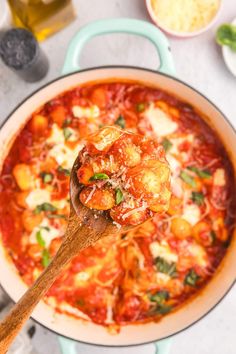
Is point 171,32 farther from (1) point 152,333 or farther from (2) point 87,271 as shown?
(1) point 152,333

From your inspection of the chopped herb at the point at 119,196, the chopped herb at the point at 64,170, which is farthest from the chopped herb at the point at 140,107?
the chopped herb at the point at 119,196

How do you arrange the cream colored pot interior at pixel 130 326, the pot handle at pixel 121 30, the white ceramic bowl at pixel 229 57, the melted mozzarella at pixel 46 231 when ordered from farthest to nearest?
1. the white ceramic bowl at pixel 229 57
2. the melted mozzarella at pixel 46 231
3. the cream colored pot interior at pixel 130 326
4. the pot handle at pixel 121 30

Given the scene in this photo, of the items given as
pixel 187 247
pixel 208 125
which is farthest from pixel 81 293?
pixel 208 125

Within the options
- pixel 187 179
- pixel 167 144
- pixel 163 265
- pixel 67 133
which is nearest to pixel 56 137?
pixel 67 133

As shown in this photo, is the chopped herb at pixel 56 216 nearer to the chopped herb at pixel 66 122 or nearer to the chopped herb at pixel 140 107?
the chopped herb at pixel 66 122

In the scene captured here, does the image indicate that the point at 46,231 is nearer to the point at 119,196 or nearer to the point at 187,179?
the point at 187,179
